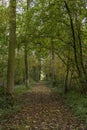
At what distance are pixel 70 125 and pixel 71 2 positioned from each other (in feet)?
27.0

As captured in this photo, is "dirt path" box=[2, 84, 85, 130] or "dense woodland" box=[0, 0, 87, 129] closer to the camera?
"dirt path" box=[2, 84, 85, 130]

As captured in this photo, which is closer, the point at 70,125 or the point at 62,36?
the point at 70,125

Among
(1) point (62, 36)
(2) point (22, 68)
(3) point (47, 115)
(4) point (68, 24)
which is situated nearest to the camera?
(3) point (47, 115)

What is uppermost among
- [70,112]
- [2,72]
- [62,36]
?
[62,36]

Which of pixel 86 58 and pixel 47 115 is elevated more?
pixel 86 58

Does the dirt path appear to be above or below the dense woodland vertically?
below

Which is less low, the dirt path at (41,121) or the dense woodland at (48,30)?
the dense woodland at (48,30)

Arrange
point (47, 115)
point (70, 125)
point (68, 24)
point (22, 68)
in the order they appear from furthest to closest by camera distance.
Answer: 1. point (22, 68)
2. point (68, 24)
3. point (47, 115)
4. point (70, 125)

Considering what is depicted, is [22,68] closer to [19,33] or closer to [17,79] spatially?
[17,79]

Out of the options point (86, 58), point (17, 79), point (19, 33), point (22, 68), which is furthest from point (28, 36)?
point (17, 79)

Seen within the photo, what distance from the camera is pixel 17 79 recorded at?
32344 millimetres

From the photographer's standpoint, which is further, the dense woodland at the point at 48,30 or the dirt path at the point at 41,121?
the dense woodland at the point at 48,30

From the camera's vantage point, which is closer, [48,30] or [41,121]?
[41,121]

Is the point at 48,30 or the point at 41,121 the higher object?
the point at 48,30
